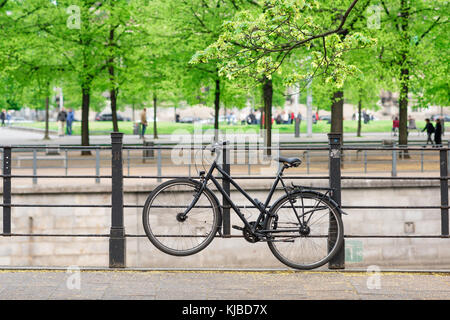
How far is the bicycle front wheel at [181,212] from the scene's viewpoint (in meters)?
6.89

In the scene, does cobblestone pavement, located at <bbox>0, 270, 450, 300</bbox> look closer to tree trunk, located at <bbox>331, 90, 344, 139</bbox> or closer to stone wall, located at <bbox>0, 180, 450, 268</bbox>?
stone wall, located at <bbox>0, 180, 450, 268</bbox>

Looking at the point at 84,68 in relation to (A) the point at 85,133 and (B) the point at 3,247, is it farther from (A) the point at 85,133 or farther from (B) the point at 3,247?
(B) the point at 3,247

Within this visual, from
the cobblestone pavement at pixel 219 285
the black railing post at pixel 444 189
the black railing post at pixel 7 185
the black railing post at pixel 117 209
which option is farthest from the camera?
the black railing post at pixel 7 185

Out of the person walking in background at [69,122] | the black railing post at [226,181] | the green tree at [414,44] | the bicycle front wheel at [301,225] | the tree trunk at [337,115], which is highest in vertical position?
the green tree at [414,44]

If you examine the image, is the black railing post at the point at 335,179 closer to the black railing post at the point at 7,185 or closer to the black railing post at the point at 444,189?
the black railing post at the point at 444,189

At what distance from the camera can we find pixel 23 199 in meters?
15.7

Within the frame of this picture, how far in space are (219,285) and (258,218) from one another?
35.8 inches

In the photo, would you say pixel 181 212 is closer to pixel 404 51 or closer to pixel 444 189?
pixel 444 189

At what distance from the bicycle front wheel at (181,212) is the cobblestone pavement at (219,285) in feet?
1.12

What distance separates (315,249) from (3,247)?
1009cm

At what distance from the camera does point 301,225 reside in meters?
7.06

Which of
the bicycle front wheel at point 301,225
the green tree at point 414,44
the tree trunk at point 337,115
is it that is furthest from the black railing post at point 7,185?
the tree trunk at point 337,115

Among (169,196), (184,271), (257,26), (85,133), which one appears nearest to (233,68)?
(257,26)

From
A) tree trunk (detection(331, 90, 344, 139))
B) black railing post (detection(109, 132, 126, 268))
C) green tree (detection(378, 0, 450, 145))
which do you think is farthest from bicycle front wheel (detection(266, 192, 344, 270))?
tree trunk (detection(331, 90, 344, 139))
